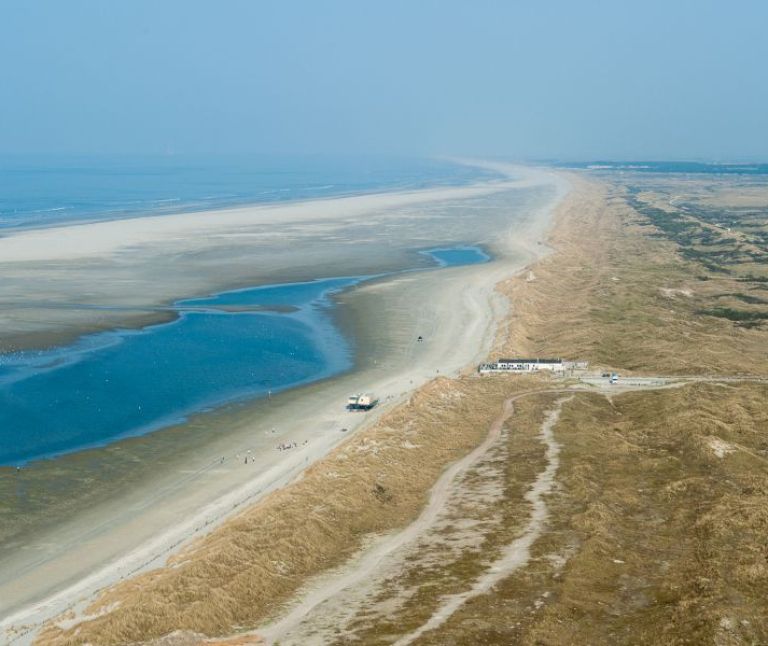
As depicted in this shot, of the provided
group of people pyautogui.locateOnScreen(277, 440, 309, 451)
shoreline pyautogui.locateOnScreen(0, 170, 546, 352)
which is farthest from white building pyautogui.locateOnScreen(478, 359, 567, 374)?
shoreline pyautogui.locateOnScreen(0, 170, 546, 352)

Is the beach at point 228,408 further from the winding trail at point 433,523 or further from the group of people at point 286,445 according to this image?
the winding trail at point 433,523

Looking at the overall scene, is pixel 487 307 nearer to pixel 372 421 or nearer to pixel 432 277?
pixel 432 277

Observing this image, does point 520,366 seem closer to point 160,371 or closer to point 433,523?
point 160,371

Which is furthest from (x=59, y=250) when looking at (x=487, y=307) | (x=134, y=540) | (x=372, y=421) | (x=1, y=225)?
(x=134, y=540)

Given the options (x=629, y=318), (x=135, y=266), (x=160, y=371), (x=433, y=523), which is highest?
(x=135, y=266)

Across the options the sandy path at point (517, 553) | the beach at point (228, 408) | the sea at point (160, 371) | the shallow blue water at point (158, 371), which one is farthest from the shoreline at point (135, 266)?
the sandy path at point (517, 553)

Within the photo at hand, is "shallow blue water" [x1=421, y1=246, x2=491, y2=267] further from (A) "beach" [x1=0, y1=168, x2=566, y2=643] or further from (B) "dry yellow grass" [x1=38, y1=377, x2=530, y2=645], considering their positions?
(B) "dry yellow grass" [x1=38, y1=377, x2=530, y2=645]

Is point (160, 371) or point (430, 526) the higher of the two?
point (160, 371)

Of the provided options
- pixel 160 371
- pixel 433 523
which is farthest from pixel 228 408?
pixel 433 523
